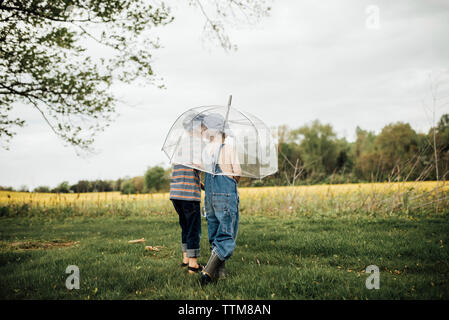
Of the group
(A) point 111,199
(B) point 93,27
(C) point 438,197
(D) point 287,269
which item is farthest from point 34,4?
(C) point 438,197

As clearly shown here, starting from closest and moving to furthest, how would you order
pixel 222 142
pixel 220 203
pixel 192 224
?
1. pixel 220 203
2. pixel 222 142
3. pixel 192 224

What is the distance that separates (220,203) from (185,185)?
706 mm

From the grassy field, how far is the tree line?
46.0 inches

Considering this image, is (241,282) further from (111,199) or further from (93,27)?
(111,199)

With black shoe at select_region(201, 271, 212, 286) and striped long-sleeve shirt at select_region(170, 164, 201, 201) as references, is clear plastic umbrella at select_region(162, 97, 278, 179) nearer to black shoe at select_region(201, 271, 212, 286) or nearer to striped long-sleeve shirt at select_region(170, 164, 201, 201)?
striped long-sleeve shirt at select_region(170, 164, 201, 201)

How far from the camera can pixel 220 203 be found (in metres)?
3.64

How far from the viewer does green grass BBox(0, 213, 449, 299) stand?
3312 millimetres

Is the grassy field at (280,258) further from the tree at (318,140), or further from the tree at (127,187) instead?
the tree at (318,140)

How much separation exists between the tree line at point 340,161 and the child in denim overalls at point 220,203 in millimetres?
4268

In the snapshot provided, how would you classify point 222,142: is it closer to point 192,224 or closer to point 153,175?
point 192,224

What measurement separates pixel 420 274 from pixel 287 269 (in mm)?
1778

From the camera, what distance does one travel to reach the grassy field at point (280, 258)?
3354 mm

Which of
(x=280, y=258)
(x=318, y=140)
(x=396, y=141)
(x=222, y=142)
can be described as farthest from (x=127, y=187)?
(x=318, y=140)

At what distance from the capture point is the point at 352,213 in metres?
9.05
